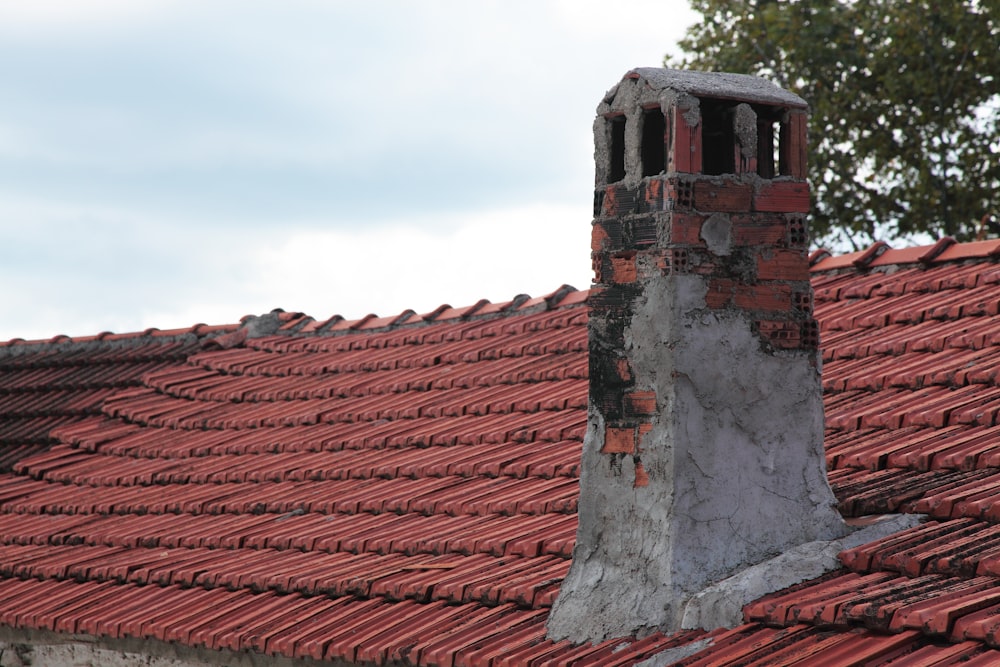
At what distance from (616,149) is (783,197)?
0.63 m

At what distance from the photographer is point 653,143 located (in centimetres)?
479

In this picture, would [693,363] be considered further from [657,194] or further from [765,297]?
[657,194]

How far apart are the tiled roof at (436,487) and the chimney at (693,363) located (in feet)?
0.76

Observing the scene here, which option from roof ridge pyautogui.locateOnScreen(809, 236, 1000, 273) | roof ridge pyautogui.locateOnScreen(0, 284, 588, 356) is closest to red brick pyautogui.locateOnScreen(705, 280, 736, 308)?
roof ridge pyautogui.locateOnScreen(809, 236, 1000, 273)

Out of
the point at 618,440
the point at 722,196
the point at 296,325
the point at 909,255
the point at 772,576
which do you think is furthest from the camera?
the point at 296,325

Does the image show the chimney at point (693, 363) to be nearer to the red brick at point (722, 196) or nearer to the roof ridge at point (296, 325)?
the red brick at point (722, 196)

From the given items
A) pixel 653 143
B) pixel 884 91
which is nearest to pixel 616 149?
pixel 653 143

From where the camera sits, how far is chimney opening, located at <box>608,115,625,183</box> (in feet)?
16.0

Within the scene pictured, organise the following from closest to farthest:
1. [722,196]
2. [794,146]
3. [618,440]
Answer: [618,440] → [722,196] → [794,146]

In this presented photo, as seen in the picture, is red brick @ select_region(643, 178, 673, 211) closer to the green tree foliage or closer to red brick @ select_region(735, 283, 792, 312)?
red brick @ select_region(735, 283, 792, 312)

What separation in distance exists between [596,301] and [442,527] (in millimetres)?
1542

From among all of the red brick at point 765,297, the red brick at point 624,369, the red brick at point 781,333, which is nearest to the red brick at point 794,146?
the red brick at point 765,297

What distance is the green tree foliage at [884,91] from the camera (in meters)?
17.9

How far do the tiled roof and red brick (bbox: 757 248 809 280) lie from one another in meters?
0.78
